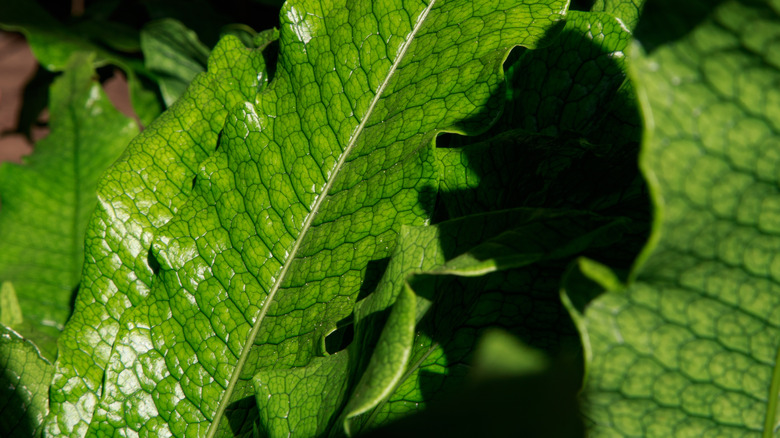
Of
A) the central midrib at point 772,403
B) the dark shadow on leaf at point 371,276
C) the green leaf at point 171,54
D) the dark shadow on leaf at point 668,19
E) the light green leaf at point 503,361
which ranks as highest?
the green leaf at point 171,54

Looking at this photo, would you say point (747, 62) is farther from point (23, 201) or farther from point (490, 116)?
point (23, 201)

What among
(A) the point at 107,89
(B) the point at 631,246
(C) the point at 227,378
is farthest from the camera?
(A) the point at 107,89

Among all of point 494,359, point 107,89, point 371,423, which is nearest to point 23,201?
point 107,89

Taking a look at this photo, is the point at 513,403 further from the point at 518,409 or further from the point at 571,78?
the point at 571,78

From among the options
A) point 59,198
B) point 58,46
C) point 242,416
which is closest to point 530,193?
point 242,416

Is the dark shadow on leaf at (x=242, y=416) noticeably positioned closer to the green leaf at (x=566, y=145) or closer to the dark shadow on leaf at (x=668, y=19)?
the green leaf at (x=566, y=145)

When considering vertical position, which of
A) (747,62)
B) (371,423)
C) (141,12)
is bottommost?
(371,423)

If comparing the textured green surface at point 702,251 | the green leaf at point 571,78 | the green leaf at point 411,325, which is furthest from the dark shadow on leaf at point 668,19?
the green leaf at point 571,78
